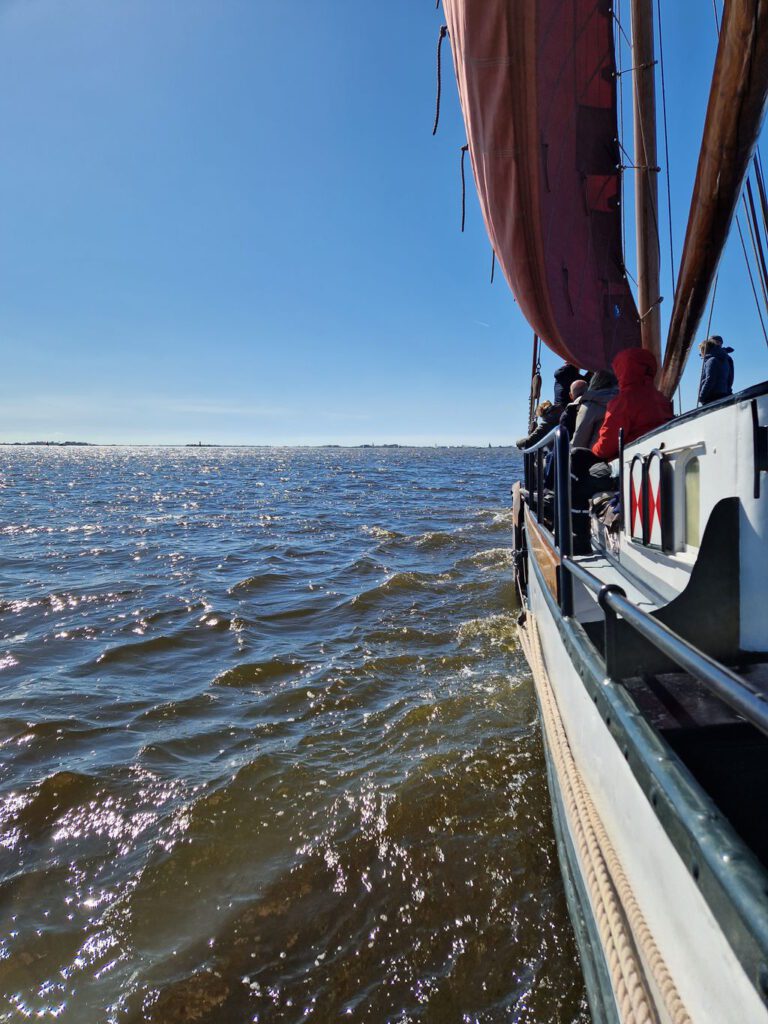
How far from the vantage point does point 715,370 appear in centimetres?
511

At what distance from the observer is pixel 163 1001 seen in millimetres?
2080

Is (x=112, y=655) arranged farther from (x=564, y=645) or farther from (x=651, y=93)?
(x=651, y=93)

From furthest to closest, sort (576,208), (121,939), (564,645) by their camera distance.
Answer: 1. (576,208)
2. (564,645)
3. (121,939)

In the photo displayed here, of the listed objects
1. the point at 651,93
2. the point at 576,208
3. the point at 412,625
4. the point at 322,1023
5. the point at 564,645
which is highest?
the point at 651,93

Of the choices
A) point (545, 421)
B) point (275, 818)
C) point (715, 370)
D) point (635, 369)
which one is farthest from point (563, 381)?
point (275, 818)

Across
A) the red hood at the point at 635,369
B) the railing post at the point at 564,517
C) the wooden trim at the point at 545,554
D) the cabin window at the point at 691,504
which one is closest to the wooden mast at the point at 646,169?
the red hood at the point at 635,369

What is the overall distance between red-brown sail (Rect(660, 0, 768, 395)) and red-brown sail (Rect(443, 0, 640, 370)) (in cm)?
227

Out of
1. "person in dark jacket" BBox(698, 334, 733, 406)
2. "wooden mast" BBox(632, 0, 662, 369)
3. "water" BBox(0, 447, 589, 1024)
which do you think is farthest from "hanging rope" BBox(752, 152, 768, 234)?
"water" BBox(0, 447, 589, 1024)

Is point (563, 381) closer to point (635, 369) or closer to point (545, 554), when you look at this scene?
point (635, 369)

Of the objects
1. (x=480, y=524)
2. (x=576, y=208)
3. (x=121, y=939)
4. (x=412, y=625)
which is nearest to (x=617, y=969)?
(x=121, y=939)

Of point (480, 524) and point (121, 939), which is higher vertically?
point (480, 524)

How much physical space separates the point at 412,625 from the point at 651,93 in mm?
6988

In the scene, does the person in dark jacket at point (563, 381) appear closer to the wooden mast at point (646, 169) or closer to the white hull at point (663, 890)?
the wooden mast at point (646, 169)

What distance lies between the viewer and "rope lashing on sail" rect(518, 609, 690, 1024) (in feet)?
4.25
